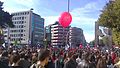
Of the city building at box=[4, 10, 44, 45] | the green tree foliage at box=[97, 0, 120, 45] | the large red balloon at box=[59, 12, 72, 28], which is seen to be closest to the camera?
the large red balloon at box=[59, 12, 72, 28]

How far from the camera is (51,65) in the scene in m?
7.57

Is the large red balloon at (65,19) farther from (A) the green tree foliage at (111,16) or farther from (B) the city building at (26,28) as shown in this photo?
(B) the city building at (26,28)

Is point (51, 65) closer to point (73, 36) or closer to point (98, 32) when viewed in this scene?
point (98, 32)

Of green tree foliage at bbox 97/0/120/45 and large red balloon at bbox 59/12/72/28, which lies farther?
green tree foliage at bbox 97/0/120/45

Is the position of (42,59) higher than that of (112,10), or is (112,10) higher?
(112,10)

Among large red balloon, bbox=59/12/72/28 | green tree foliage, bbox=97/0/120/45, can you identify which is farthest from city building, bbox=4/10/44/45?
large red balloon, bbox=59/12/72/28

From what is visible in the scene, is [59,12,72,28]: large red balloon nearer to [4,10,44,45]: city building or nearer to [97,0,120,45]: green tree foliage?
[97,0,120,45]: green tree foliage

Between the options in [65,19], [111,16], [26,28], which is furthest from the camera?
[26,28]

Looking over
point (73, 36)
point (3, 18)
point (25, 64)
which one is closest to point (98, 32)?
point (3, 18)

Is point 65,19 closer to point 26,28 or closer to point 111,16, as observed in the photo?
point 111,16

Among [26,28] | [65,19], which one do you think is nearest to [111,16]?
[65,19]

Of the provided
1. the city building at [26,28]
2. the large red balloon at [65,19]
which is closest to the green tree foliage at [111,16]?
the large red balloon at [65,19]

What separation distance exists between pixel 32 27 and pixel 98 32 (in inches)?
5192

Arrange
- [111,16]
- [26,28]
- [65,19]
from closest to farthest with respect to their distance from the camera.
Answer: [65,19], [111,16], [26,28]
